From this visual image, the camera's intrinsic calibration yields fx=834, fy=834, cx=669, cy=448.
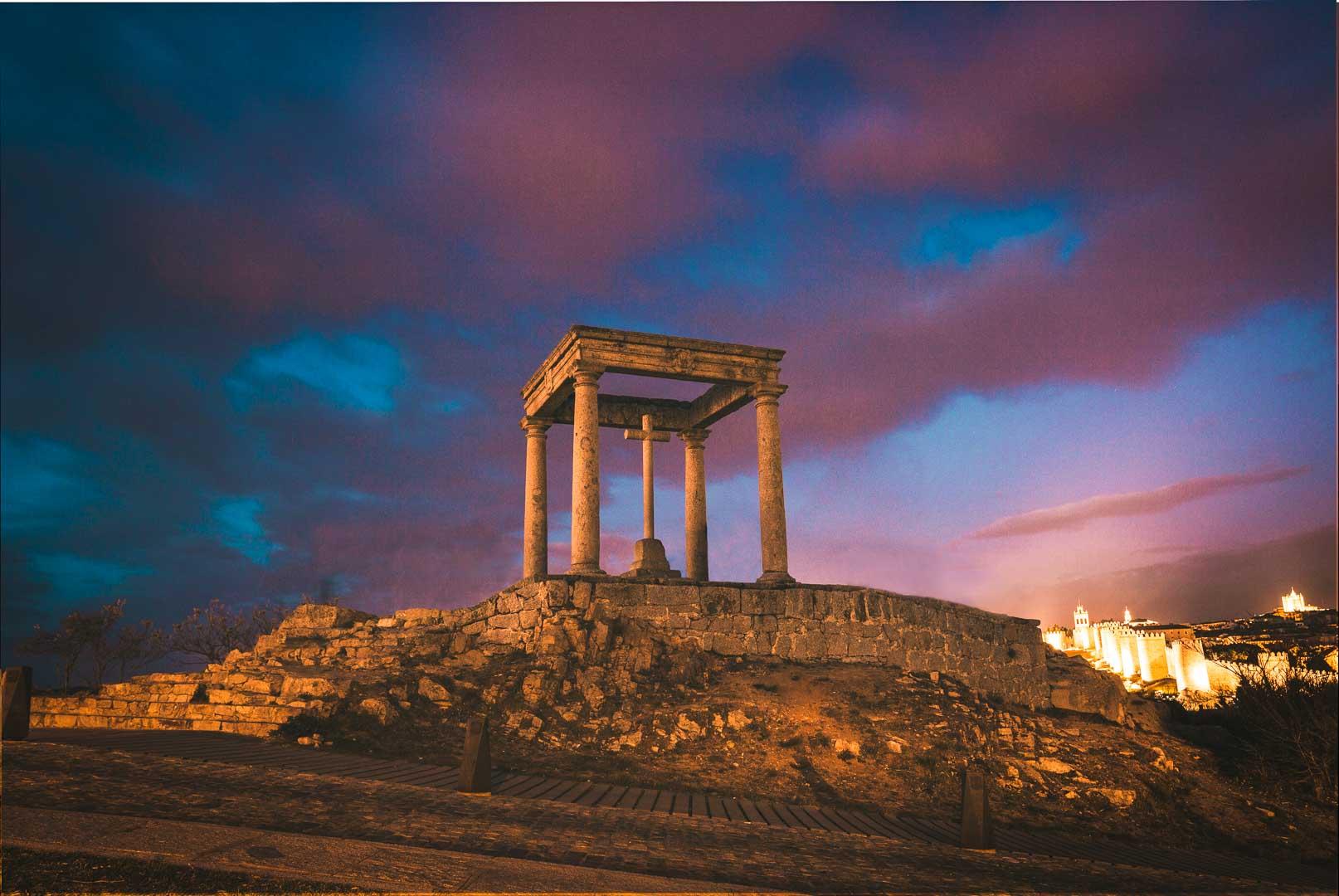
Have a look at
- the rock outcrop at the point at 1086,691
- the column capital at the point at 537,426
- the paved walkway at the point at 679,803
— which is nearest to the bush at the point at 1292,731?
the rock outcrop at the point at 1086,691

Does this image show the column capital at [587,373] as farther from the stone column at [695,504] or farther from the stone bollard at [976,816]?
the stone bollard at [976,816]

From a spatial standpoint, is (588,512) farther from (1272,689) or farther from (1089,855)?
(1272,689)

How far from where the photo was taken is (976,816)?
35.0 feet

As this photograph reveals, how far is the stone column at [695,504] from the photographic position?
25.9m

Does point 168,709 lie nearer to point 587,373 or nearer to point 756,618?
point 587,373

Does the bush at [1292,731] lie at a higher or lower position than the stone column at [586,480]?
lower

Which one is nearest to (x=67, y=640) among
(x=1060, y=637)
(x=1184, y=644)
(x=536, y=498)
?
(x=536, y=498)

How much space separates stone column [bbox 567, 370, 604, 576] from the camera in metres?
20.6

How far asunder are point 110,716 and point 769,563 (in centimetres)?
1453

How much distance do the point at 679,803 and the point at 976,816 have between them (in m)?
3.88

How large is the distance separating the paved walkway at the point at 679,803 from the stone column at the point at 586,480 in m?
8.36

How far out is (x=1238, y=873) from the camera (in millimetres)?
11688

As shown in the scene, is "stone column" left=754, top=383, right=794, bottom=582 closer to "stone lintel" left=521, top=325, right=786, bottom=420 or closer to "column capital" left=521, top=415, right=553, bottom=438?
"stone lintel" left=521, top=325, right=786, bottom=420

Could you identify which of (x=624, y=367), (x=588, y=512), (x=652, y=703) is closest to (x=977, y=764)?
(x=652, y=703)
